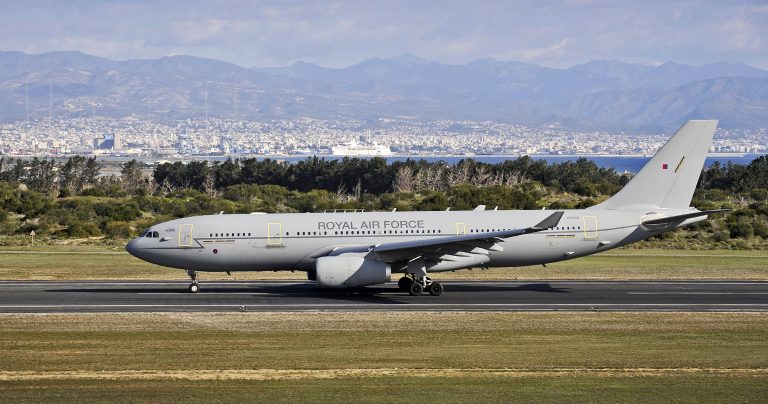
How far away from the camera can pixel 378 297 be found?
1401 inches

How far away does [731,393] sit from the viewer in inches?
766

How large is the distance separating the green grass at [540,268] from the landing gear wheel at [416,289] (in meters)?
6.43

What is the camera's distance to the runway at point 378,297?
32719mm

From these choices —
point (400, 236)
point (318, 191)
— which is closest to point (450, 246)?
point (400, 236)

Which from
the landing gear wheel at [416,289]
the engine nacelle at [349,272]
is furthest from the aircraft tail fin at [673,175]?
the engine nacelle at [349,272]

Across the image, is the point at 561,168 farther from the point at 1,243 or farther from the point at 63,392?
the point at 63,392

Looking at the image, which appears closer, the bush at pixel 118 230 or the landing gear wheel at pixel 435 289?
the landing gear wheel at pixel 435 289

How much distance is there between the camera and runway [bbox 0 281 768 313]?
32.7 meters

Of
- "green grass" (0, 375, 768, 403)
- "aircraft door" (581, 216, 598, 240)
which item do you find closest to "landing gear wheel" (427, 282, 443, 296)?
"aircraft door" (581, 216, 598, 240)

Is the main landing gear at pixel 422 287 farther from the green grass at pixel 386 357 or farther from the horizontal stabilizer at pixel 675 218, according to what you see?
the horizontal stabilizer at pixel 675 218

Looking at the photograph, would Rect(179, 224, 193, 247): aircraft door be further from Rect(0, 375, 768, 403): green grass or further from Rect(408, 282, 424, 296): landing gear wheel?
Rect(0, 375, 768, 403): green grass

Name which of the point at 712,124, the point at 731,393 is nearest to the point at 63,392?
the point at 731,393

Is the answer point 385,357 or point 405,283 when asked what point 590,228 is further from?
point 385,357

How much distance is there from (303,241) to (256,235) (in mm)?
1779
